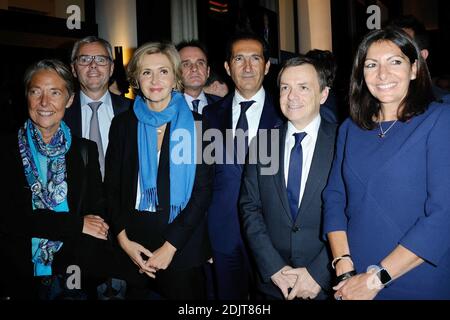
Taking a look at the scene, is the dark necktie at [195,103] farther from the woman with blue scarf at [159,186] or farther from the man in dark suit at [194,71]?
the woman with blue scarf at [159,186]

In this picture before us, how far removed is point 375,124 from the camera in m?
1.85

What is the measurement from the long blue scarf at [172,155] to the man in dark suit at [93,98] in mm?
506

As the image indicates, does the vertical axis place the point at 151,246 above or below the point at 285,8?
below

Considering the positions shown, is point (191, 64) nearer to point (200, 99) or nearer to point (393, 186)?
point (200, 99)

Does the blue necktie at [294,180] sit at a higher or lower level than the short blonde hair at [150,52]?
lower

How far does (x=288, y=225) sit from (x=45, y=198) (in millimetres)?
1315

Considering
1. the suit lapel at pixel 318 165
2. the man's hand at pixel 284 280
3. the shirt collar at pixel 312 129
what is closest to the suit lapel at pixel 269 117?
the shirt collar at pixel 312 129

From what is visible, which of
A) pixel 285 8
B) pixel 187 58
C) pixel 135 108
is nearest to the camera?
pixel 135 108

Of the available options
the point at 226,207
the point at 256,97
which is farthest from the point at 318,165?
the point at 256,97

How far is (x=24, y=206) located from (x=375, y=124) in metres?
1.81

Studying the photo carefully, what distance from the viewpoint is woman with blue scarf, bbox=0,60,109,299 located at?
2148mm

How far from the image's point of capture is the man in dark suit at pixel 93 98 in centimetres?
282
